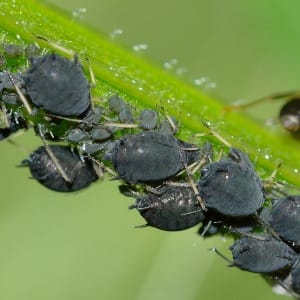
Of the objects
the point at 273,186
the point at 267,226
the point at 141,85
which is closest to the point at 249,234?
the point at 267,226

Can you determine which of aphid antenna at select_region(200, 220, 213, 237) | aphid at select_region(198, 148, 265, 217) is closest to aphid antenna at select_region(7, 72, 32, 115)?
aphid at select_region(198, 148, 265, 217)

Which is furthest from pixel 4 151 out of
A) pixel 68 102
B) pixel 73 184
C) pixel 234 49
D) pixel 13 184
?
pixel 68 102

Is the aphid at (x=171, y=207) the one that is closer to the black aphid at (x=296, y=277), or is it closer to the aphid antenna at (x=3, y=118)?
the black aphid at (x=296, y=277)

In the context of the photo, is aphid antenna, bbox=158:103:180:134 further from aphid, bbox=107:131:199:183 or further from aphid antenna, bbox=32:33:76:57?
aphid antenna, bbox=32:33:76:57

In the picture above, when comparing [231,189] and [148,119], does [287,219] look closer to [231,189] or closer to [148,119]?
[231,189]

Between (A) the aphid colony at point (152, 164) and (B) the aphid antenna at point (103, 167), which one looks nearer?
(A) the aphid colony at point (152, 164)

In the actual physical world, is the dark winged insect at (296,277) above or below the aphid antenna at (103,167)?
below

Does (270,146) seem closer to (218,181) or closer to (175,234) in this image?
(218,181)

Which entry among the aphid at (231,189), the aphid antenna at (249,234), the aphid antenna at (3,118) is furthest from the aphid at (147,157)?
the aphid antenna at (3,118)
